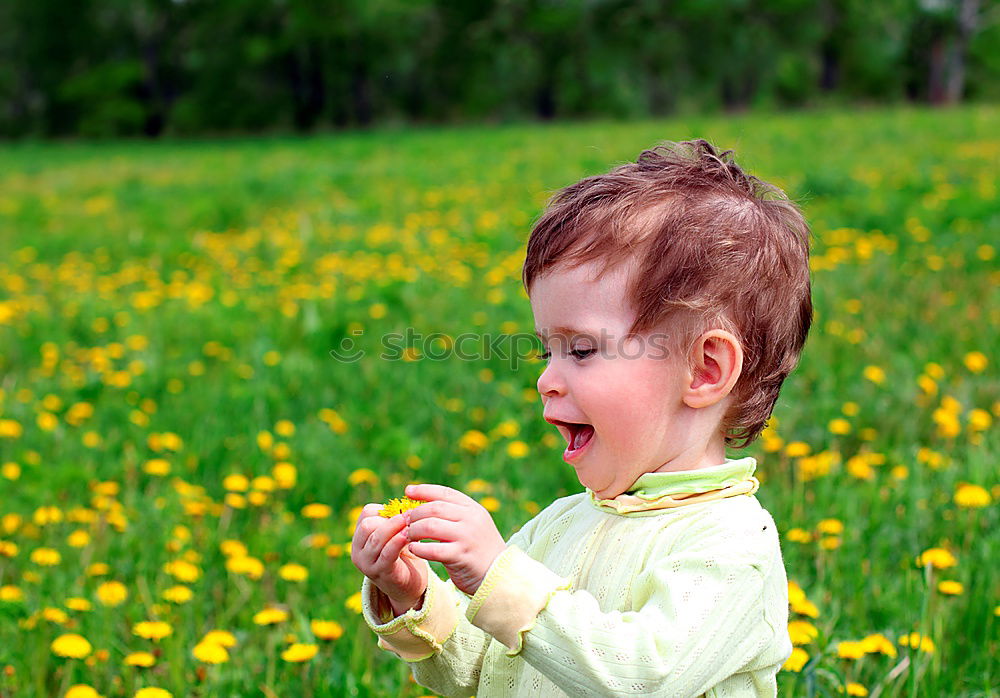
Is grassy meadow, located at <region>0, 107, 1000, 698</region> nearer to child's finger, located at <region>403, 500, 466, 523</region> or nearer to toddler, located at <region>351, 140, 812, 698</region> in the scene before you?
toddler, located at <region>351, 140, 812, 698</region>

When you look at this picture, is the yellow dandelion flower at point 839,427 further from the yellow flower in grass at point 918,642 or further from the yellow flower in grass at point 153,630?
the yellow flower in grass at point 153,630

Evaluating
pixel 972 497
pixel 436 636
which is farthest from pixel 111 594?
pixel 972 497

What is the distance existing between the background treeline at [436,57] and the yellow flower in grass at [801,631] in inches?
1194

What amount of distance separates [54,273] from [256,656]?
16.4 ft

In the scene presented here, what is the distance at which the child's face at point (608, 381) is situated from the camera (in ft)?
3.91

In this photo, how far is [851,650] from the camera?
165 cm

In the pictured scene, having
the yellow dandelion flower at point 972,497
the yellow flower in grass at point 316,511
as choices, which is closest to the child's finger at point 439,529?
the yellow flower in grass at point 316,511

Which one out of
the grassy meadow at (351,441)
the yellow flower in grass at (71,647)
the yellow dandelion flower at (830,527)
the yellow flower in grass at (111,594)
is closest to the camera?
the yellow flower in grass at (71,647)

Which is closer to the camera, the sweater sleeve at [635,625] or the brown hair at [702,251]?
the sweater sleeve at [635,625]

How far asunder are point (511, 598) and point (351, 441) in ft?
6.51

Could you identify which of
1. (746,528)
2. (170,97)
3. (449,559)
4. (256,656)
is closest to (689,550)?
(746,528)

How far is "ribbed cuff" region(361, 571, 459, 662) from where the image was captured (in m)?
1.29

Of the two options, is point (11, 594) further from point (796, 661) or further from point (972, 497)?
point (972, 497)

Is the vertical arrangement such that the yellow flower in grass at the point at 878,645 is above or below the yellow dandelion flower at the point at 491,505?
above
